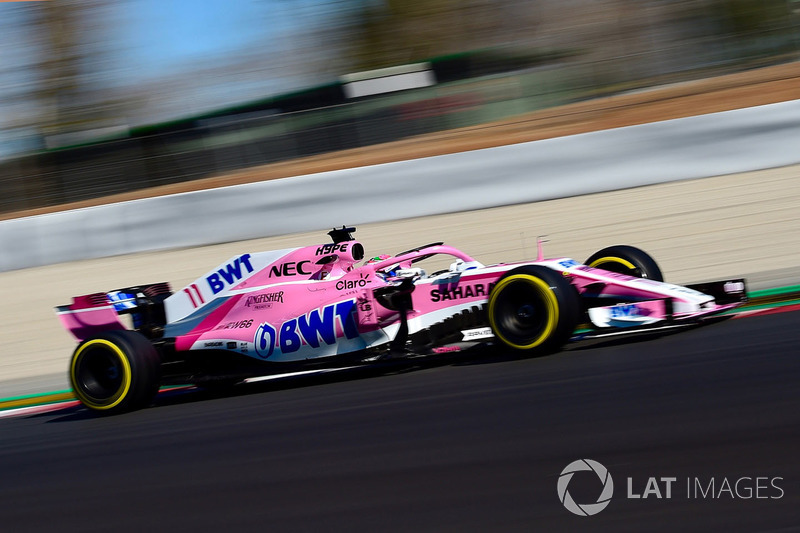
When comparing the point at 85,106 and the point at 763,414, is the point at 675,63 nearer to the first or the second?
the point at 763,414

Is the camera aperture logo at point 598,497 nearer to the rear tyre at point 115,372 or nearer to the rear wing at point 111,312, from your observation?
the rear tyre at point 115,372

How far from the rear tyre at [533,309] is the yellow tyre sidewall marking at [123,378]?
110 inches

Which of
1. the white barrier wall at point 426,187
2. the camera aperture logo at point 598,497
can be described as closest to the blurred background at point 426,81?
the white barrier wall at point 426,187


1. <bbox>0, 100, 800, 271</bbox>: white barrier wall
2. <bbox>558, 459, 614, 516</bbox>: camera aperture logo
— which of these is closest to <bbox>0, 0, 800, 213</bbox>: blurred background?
<bbox>0, 100, 800, 271</bbox>: white barrier wall

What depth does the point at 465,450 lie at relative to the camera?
4.46 metres

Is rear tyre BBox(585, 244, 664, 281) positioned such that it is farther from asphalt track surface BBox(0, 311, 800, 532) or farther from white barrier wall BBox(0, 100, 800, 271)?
white barrier wall BBox(0, 100, 800, 271)

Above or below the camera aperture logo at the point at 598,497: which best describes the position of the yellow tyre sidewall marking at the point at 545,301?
above

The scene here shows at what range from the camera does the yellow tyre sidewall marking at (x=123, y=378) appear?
724 centimetres

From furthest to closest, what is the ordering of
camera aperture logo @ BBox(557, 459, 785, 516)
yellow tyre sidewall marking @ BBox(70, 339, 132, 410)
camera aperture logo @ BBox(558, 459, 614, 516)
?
1. yellow tyre sidewall marking @ BBox(70, 339, 132, 410)
2. camera aperture logo @ BBox(558, 459, 614, 516)
3. camera aperture logo @ BBox(557, 459, 785, 516)

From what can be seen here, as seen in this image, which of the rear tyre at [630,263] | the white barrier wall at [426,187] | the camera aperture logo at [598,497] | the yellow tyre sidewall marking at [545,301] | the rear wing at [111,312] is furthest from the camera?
the white barrier wall at [426,187]

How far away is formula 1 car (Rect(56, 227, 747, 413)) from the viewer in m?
6.42

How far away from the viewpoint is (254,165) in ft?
44.7

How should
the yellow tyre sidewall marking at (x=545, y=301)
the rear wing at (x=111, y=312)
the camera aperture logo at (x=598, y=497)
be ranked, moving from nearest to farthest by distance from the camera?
the camera aperture logo at (x=598, y=497)
the yellow tyre sidewall marking at (x=545, y=301)
the rear wing at (x=111, y=312)

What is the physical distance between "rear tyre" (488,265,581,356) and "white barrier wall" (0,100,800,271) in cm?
463
